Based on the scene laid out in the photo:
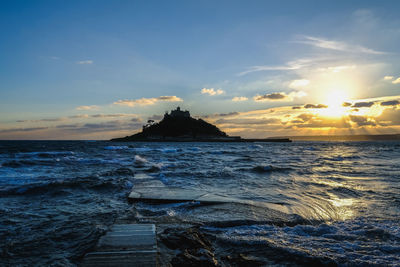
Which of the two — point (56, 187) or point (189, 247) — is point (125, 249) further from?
point (56, 187)

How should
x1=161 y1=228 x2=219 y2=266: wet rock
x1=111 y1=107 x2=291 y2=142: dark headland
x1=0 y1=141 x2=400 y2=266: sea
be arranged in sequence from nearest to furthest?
1. x1=161 y1=228 x2=219 y2=266: wet rock
2. x1=0 y1=141 x2=400 y2=266: sea
3. x1=111 y1=107 x2=291 y2=142: dark headland

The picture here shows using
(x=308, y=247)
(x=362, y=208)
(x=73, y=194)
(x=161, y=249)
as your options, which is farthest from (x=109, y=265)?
(x=362, y=208)

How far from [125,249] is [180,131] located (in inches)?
5841

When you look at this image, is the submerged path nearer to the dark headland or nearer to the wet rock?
the wet rock

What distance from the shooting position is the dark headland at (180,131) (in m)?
148

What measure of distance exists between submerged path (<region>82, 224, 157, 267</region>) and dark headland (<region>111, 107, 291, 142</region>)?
139162mm

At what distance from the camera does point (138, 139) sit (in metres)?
152

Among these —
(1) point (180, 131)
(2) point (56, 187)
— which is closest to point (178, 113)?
(1) point (180, 131)

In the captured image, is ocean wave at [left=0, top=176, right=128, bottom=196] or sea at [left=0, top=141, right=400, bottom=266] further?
ocean wave at [left=0, top=176, right=128, bottom=196]

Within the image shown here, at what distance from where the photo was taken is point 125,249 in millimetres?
3213

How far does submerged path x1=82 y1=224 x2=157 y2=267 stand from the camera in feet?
9.61

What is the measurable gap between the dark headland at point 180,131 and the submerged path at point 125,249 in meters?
139

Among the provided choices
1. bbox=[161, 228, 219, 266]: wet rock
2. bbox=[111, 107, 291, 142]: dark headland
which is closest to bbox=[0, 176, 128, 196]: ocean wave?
bbox=[161, 228, 219, 266]: wet rock

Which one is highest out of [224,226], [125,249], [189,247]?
[125,249]
